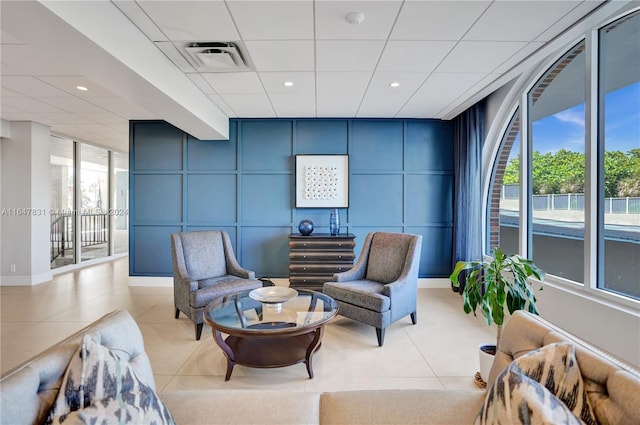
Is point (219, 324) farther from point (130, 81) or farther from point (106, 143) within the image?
point (106, 143)

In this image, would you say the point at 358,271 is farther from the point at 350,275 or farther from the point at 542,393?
the point at 542,393

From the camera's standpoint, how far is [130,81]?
265 centimetres

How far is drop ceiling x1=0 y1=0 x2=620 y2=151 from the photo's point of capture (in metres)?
2.10

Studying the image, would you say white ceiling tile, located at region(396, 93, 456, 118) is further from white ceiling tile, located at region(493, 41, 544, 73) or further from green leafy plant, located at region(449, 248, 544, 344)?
green leafy plant, located at region(449, 248, 544, 344)


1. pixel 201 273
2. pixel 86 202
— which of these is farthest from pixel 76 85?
pixel 86 202

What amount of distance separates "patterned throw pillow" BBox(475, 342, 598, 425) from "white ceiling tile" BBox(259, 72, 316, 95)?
3.06m

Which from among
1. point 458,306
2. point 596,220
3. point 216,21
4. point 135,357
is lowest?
point 458,306

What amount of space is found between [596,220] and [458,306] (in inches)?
75.5

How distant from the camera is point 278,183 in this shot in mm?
5004

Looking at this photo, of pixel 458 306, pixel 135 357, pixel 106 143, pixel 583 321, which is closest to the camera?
pixel 135 357

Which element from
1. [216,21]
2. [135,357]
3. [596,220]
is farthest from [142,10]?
[596,220]

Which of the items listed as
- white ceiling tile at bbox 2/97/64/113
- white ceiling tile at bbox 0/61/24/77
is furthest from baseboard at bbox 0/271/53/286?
white ceiling tile at bbox 0/61/24/77

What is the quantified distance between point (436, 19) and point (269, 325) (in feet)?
8.65

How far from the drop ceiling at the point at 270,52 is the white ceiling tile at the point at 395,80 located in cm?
2
